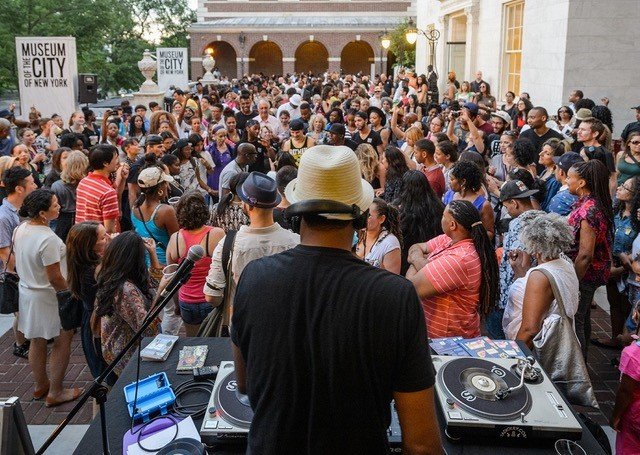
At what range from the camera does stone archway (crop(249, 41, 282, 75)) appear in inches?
1898

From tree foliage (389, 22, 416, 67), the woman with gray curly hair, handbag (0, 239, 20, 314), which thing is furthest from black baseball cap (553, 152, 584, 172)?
tree foliage (389, 22, 416, 67)

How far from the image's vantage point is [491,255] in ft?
11.6

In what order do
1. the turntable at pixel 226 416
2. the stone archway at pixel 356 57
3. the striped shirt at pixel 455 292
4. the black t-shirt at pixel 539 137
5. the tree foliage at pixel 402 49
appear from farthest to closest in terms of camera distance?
the stone archway at pixel 356 57
the tree foliage at pixel 402 49
the black t-shirt at pixel 539 137
the striped shirt at pixel 455 292
the turntable at pixel 226 416

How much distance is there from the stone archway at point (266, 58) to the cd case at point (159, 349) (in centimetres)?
4733

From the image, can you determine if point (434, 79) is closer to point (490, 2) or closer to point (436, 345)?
point (490, 2)

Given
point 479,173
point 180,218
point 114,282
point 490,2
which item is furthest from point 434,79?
point 114,282

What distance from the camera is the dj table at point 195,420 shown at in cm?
213

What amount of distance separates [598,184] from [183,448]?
12.8ft

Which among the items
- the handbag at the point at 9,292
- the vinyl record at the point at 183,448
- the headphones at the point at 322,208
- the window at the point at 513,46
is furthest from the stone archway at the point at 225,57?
the headphones at the point at 322,208

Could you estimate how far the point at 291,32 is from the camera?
44156mm

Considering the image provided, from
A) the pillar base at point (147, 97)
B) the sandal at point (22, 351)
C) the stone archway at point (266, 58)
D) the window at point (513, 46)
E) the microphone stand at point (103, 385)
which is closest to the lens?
the microphone stand at point (103, 385)

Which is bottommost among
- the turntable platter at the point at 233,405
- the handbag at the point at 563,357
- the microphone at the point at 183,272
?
the handbag at the point at 563,357

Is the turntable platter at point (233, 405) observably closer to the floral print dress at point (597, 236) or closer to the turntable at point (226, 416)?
the turntable at point (226, 416)

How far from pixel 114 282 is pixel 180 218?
0.98m
